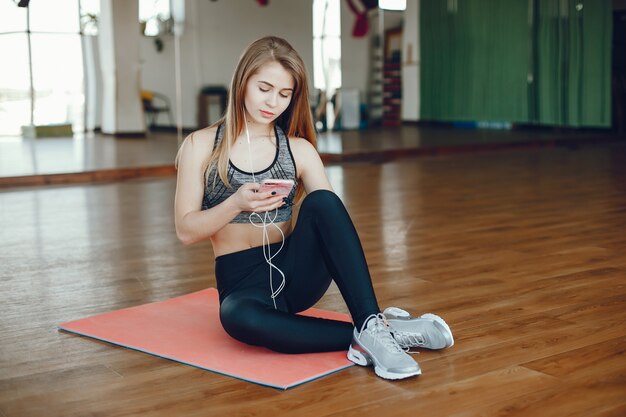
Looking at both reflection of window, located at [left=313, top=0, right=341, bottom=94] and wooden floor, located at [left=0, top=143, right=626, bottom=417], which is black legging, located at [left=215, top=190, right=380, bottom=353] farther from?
reflection of window, located at [left=313, top=0, right=341, bottom=94]

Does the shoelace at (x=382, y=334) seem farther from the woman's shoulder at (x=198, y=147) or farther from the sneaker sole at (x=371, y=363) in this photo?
the woman's shoulder at (x=198, y=147)

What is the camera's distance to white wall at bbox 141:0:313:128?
32.0 ft

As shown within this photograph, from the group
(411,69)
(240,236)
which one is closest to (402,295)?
(240,236)

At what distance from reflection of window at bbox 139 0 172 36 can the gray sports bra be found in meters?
8.80

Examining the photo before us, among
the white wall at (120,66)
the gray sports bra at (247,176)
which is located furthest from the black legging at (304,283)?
the white wall at (120,66)

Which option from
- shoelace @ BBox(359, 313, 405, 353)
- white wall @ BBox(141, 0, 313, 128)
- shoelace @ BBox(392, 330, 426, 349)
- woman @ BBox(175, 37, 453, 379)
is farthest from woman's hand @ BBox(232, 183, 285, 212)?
white wall @ BBox(141, 0, 313, 128)

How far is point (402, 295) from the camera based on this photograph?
295 centimetres

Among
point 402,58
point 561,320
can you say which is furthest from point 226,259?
point 402,58

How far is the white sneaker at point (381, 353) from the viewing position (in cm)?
200

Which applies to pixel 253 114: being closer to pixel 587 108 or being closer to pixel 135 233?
pixel 135 233

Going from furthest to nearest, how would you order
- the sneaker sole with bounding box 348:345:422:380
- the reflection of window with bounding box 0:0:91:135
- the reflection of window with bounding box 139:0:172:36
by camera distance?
the reflection of window with bounding box 0:0:91:135 → the reflection of window with bounding box 139:0:172:36 → the sneaker sole with bounding box 348:345:422:380

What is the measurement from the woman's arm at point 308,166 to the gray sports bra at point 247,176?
2cm

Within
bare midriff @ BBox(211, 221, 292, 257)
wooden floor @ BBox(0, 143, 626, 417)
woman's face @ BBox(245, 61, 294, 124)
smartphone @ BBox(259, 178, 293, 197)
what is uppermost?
woman's face @ BBox(245, 61, 294, 124)

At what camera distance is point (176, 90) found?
12.0 m
